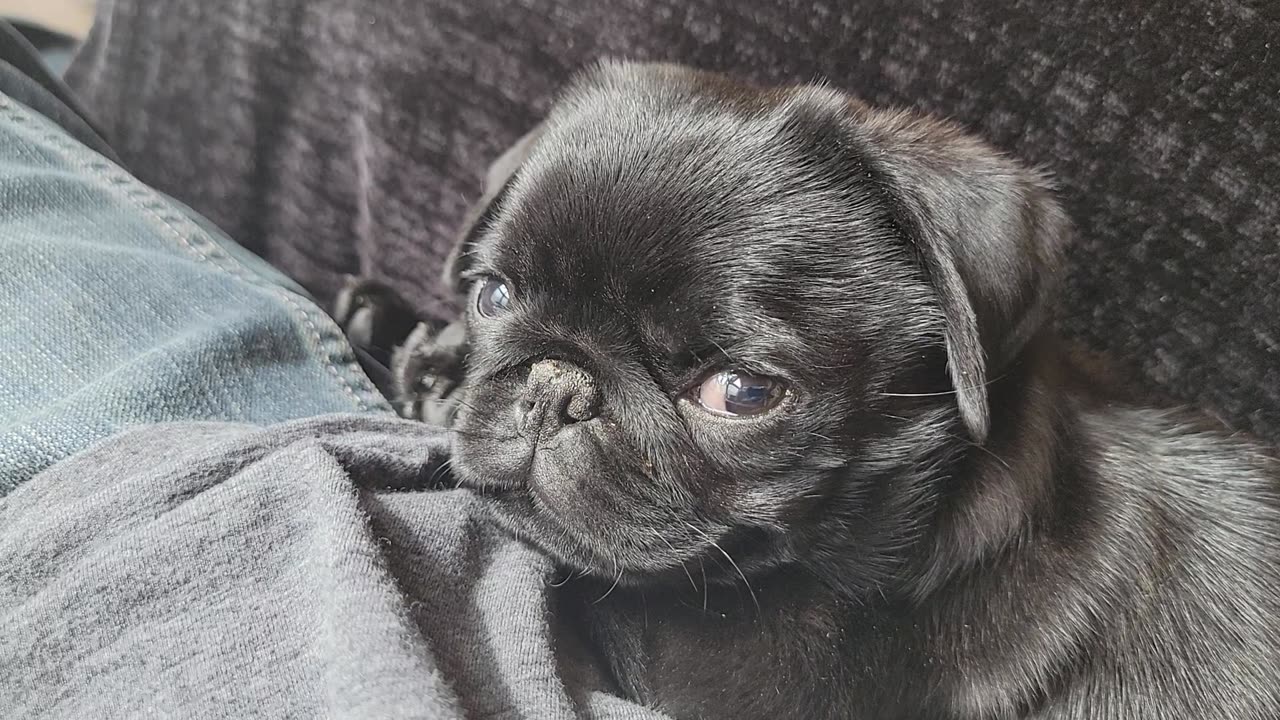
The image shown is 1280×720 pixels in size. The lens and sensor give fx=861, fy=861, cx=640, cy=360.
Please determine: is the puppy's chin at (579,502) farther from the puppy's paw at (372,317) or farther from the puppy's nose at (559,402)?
the puppy's paw at (372,317)

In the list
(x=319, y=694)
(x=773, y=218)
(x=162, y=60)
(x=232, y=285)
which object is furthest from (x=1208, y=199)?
(x=162, y=60)

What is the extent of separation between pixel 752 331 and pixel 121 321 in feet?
2.97

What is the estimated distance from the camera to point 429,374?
1.79 metres

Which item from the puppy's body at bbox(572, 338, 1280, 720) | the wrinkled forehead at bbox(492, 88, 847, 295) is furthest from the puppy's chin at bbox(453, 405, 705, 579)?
the wrinkled forehead at bbox(492, 88, 847, 295)

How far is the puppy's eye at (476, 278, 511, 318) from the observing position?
1365mm

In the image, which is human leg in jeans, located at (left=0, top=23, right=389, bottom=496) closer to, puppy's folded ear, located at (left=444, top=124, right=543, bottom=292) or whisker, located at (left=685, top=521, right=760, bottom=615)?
puppy's folded ear, located at (left=444, top=124, right=543, bottom=292)

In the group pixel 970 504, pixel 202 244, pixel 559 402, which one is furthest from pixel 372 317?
pixel 970 504

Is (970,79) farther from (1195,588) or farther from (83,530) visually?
(83,530)

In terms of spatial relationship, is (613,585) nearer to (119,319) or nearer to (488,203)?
(488,203)

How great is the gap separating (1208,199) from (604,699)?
121 cm

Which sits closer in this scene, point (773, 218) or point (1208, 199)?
point (773, 218)

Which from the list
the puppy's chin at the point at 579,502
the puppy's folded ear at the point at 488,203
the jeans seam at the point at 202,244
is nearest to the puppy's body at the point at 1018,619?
the puppy's chin at the point at 579,502

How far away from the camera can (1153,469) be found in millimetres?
1278

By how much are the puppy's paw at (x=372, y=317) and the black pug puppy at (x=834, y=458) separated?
79 centimetres
